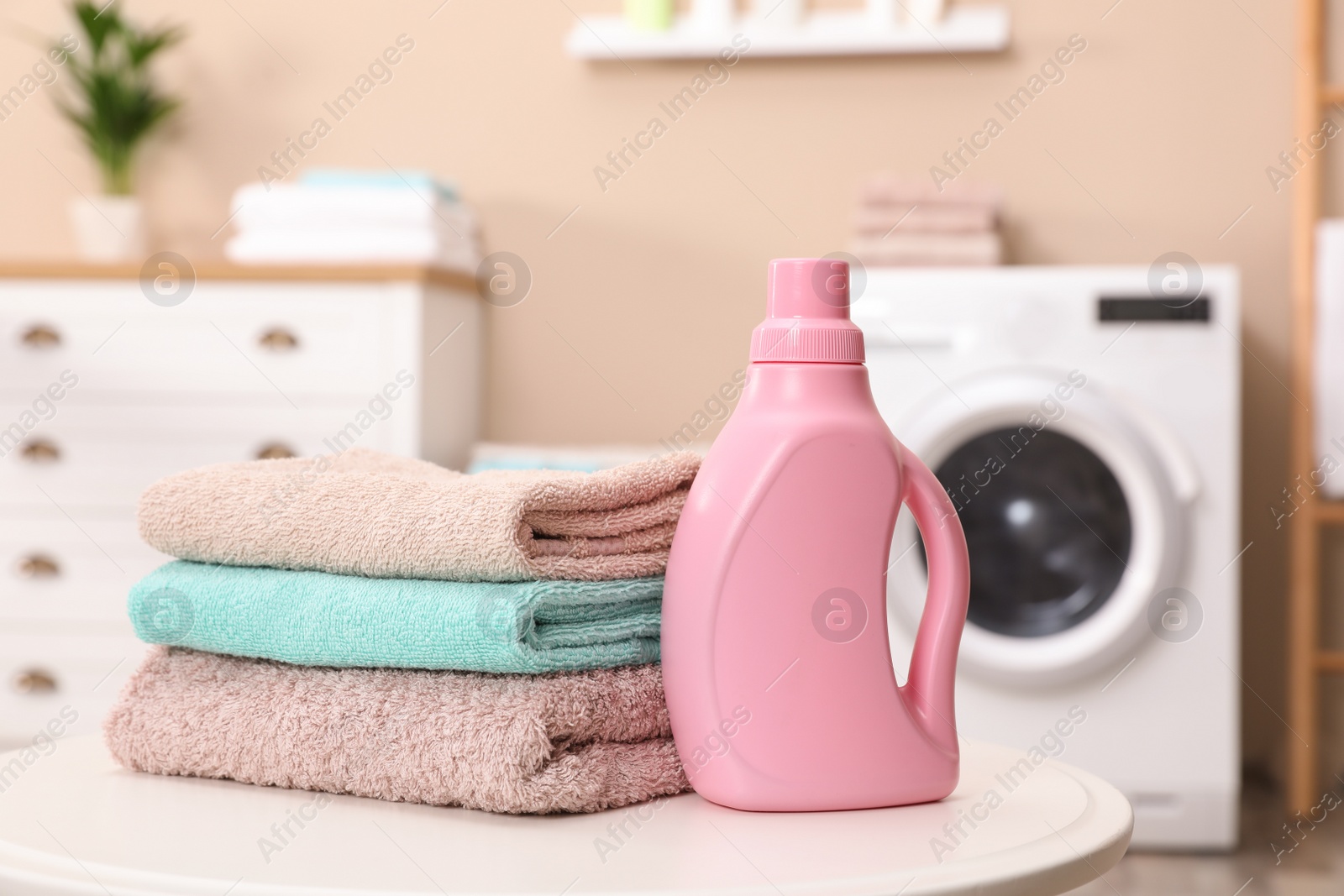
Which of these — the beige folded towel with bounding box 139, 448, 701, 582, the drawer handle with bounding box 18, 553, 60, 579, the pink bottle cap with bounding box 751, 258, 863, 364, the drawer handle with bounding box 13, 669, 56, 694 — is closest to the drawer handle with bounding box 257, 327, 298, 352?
the drawer handle with bounding box 18, 553, 60, 579

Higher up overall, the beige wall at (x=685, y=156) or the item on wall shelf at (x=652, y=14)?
the item on wall shelf at (x=652, y=14)

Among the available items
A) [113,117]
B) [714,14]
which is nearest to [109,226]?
[113,117]

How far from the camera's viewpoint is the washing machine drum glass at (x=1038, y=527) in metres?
1.70

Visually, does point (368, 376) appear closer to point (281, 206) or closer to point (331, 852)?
point (281, 206)

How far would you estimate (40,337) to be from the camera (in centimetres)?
→ 191

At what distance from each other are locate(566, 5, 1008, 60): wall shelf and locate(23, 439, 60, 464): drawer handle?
3.64 feet

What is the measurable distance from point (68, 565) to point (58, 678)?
17 cm

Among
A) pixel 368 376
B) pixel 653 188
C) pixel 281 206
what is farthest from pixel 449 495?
pixel 653 188

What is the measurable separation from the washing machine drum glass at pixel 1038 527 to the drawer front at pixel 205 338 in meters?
0.88

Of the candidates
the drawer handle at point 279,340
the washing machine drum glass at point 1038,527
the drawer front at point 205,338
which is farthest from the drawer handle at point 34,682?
the washing machine drum glass at point 1038,527

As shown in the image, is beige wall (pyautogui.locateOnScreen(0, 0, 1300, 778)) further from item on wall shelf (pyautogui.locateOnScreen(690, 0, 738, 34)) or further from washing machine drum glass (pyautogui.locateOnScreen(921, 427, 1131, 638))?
washing machine drum glass (pyautogui.locateOnScreen(921, 427, 1131, 638))

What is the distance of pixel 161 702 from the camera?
1.92 ft

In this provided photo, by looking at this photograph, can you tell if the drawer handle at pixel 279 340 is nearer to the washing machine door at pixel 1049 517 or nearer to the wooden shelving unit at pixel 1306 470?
the washing machine door at pixel 1049 517

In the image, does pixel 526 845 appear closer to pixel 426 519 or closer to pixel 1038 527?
pixel 426 519
